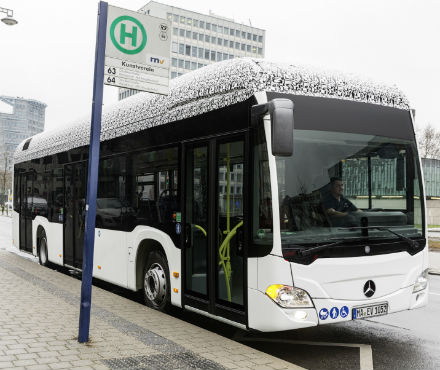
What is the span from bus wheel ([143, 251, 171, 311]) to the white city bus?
0.03 metres

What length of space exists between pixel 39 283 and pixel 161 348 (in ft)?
15.4

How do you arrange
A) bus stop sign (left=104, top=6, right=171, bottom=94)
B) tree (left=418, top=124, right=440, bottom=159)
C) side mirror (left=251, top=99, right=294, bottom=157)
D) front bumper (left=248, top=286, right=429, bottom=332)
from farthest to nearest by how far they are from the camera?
1. tree (left=418, top=124, right=440, bottom=159)
2. bus stop sign (left=104, top=6, right=171, bottom=94)
3. front bumper (left=248, top=286, right=429, bottom=332)
4. side mirror (left=251, top=99, right=294, bottom=157)

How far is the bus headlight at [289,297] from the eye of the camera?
18.0 feet

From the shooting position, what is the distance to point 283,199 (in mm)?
5578

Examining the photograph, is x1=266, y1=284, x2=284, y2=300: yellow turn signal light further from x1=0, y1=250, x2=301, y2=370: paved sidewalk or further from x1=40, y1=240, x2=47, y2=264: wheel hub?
x1=40, y1=240, x2=47, y2=264: wheel hub

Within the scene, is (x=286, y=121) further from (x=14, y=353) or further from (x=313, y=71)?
(x=14, y=353)

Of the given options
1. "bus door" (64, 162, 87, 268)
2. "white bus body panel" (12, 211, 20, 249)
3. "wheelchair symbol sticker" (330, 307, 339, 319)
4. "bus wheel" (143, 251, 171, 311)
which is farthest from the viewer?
"white bus body panel" (12, 211, 20, 249)

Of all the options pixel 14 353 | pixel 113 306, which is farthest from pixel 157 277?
pixel 14 353

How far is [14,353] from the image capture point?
528 centimetres

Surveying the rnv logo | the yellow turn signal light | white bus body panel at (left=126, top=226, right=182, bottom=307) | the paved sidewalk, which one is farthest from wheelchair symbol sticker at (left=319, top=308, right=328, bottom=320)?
the rnv logo

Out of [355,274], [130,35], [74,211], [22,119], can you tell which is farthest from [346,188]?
[22,119]

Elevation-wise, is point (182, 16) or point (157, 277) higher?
point (182, 16)

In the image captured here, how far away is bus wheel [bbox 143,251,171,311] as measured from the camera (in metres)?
7.60

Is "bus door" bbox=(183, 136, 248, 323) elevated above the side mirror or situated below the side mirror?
below
